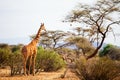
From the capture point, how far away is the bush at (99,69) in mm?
14734

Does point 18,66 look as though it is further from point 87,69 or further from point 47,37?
point 47,37

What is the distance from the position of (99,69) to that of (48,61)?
11.0 meters

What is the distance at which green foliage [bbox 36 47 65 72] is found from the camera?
24.3 metres

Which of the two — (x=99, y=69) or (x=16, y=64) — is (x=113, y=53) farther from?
(x=99, y=69)

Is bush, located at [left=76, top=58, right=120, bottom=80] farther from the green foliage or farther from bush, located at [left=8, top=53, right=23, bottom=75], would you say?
the green foliage

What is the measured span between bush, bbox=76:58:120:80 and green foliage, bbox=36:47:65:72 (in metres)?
9.02

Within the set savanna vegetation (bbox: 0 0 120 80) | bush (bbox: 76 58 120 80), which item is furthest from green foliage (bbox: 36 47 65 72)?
bush (bbox: 76 58 120 80)

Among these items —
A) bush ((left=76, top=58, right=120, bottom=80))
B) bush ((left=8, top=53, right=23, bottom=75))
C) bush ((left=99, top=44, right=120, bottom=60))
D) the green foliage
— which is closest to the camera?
bush ((left=76, top=58, right=120, bottom=80))

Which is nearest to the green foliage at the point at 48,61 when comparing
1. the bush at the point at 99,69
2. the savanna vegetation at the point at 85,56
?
the savanna vegetation at the point at 85,56

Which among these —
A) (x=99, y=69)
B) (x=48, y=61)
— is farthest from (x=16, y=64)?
(x=99, y=69)

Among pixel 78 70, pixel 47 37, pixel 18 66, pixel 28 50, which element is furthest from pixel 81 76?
pixel 47 37

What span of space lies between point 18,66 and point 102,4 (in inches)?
319

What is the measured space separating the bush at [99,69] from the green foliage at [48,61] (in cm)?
902

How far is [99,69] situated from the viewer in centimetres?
1477
